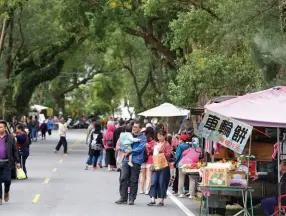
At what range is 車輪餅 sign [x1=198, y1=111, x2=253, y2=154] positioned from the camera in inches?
524

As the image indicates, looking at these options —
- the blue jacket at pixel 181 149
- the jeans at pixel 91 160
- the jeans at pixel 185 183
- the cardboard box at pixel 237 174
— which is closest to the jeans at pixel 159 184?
the jeans at pixel 185 183

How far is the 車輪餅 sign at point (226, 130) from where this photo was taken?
1330cm

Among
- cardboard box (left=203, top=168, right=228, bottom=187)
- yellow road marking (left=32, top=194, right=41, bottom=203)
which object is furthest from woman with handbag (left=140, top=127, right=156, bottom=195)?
cardboard box (left=203, top=168, right=228, bottom=187)

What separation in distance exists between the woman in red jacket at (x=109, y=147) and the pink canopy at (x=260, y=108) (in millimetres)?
12567

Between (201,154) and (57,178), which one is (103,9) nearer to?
(57,178)

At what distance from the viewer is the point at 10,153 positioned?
636 inches

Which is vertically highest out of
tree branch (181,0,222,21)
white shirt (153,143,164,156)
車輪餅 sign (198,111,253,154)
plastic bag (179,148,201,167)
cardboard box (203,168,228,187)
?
tree branch (181,0,222,21)

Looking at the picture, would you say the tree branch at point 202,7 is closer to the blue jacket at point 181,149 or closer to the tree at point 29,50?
the blue jacket at point 181,149

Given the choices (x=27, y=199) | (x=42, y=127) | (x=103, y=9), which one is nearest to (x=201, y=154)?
(x=27, y=199)

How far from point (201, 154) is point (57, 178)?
674cm

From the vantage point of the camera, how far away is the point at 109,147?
87.0 ft

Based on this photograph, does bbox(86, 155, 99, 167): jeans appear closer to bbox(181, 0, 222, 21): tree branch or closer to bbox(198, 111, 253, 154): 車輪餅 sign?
bbox(181, 0, 222, 21): tree branch

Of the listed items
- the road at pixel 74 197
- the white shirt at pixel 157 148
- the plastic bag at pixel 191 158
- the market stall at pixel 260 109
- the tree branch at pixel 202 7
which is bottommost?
the road at pixel 74 197

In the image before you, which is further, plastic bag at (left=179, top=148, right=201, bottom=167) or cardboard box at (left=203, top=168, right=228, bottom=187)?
plastic bag at (left=179, top=148, right=201, bottom=167)
